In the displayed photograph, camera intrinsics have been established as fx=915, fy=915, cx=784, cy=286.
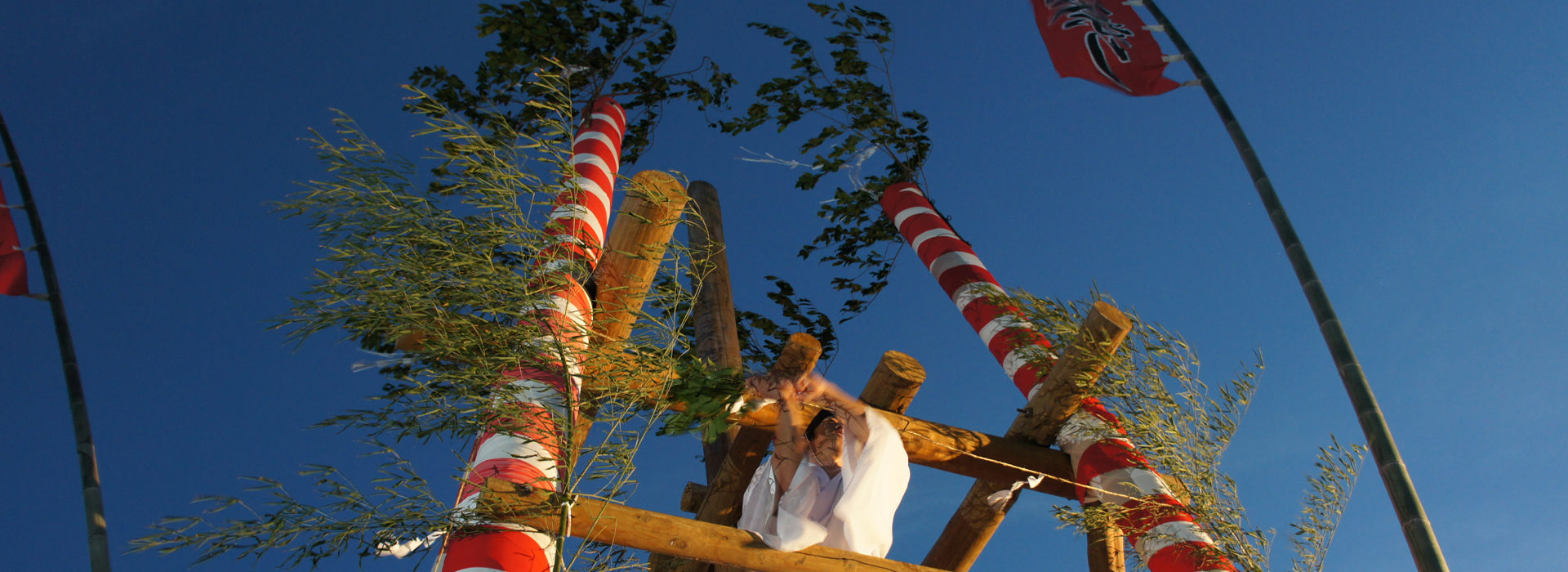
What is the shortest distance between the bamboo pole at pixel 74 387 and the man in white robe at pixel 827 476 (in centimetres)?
246

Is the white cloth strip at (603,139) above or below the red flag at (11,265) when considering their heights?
above

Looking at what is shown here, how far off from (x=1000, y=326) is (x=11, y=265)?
5.14 metres

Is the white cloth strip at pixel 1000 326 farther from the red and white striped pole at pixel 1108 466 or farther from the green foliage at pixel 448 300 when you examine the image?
the green foliage at pixel 448 300

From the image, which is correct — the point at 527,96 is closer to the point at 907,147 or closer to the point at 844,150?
the point at 844,150

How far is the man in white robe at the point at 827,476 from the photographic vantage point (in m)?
3.31

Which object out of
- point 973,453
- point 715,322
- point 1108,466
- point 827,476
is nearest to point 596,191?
point 715,322

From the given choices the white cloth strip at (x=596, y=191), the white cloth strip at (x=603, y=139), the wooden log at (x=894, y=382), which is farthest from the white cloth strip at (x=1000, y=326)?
the white cloth strip at (x=603, y=139)

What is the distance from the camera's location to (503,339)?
2.68m

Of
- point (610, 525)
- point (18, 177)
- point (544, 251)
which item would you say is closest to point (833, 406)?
point (610, 525)

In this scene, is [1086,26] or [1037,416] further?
[1086,26]

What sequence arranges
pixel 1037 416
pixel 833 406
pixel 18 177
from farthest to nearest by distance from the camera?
pixel 18 177 < pixel 1037 416 < pixel 833 406

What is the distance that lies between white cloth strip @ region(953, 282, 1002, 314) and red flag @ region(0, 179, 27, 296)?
489 cm

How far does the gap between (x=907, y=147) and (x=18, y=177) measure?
18.7 ft

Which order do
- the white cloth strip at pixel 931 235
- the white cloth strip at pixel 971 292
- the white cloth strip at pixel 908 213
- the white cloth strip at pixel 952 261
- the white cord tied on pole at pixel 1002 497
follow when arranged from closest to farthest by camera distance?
the white cord tied on pole at pixel 1002 497 → the white cloth strip at pixel 971 292 → the white cloth strip at pixel 952 261 → the white cloth strip at pixel 931 235 → the white cloth strip at pixel 908 213
